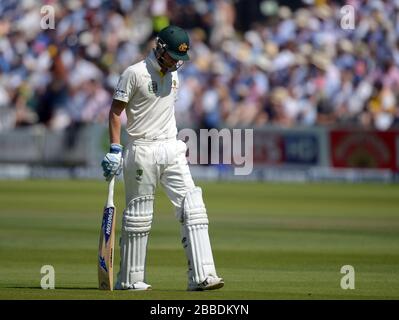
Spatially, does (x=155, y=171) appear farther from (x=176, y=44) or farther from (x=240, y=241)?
(x=240, y=241)

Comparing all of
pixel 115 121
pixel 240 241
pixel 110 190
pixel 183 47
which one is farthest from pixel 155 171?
pixel 240 241

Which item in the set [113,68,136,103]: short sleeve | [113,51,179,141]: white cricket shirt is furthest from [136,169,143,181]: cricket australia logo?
[113,68,136,103]: short sleeve

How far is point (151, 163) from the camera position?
988 cm

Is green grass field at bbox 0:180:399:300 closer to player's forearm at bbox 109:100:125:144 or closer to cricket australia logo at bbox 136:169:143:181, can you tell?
cricket australia logo at bbox 136:169:143:181

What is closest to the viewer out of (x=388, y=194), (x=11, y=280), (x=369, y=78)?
(x=11, y=280)

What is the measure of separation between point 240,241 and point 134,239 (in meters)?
5.66

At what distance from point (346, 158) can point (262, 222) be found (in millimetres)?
9683

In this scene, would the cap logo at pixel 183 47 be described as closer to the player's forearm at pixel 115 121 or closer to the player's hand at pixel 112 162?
the player's forearm at pixel 115 121

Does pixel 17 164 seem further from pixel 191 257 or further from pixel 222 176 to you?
pixel 191 257

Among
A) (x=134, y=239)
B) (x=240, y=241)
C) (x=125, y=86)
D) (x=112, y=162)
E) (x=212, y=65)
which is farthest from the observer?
(x=212, y=65)

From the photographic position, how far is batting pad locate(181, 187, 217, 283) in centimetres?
973

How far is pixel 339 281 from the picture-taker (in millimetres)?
10805

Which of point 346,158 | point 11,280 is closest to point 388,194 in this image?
point 346,158

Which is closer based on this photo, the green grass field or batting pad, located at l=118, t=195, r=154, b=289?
batting pad, located at l=118, t=195, r=154, b=289
